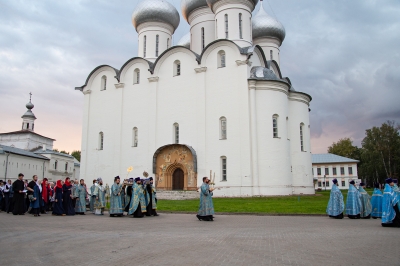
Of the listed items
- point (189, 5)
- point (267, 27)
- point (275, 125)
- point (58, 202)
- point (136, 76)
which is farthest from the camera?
point (267, 27)

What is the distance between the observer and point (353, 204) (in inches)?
434

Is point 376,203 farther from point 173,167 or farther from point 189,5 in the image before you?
point 189,5

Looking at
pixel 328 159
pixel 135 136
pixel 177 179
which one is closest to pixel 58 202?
pixel 177 179

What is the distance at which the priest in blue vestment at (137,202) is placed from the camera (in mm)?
11945

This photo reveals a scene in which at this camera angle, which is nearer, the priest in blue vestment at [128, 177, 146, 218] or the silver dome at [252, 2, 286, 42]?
the priest in blue vestment at [128, 177, 146, 218]

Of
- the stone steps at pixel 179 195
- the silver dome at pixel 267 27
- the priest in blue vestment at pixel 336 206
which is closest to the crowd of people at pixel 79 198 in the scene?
the priest in blue vestment at pixel 336 206

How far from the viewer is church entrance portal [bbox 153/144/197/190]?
23.9 m

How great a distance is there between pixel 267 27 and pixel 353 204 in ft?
71.1

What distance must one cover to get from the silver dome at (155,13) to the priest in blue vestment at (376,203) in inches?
910

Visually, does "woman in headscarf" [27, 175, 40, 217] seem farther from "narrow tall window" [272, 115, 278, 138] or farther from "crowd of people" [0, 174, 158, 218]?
"narrow tall window" [272, 115, 278, 138]

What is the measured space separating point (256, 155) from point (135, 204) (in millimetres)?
11534

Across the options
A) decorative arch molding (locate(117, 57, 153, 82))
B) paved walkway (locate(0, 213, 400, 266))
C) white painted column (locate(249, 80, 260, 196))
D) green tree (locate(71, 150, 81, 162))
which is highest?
decorative arch molding (locate(117, 57, 153, 82))

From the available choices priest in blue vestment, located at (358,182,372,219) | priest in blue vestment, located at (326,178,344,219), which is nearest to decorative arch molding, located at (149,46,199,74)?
priest in blue vestment, located at (326,178,344,219)

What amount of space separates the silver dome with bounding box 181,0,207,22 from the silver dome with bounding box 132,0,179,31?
72 centimetres
